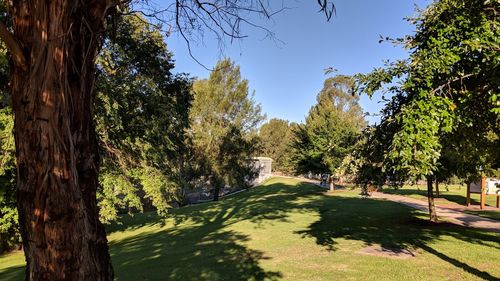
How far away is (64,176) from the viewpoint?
171 centimetres

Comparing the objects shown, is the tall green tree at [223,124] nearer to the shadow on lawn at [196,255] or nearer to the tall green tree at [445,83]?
the shadow on lawn at [196,255]

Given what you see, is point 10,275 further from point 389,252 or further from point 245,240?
point 389,252

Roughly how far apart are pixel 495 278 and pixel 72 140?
9408 mm

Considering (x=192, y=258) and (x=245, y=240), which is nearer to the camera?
(x=192, y=258)

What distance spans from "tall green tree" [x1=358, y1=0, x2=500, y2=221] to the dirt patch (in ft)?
16.7

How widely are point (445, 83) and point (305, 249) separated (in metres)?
7.57

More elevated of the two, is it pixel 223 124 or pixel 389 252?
pixel 223 124

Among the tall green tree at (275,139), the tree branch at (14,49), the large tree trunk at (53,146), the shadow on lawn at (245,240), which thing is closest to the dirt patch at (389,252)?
the shadow on lawn at (245,240)

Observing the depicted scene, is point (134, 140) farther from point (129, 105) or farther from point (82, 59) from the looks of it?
point (82, 59)

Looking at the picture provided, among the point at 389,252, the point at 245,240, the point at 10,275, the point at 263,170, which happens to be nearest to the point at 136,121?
the point at 245,240

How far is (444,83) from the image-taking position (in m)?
6.02

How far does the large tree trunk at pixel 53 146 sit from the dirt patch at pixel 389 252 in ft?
33.9

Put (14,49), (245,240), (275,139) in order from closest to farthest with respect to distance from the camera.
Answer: (14,49), (245,240), (275,139)

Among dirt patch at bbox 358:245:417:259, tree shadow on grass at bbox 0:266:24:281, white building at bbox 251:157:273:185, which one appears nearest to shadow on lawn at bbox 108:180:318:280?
tree shadow on grass at bbox 0:266:24:281
